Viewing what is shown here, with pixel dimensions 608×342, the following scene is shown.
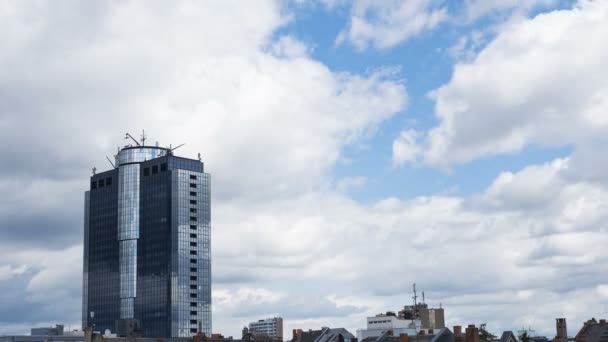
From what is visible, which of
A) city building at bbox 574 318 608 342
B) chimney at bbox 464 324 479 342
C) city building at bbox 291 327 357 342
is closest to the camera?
chimney at bbox 464 324 479 342

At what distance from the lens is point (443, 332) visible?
156625 mm

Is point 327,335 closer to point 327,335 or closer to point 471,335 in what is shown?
point 327,335

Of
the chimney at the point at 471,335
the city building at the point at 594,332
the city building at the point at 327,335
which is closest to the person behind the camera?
the chimney at the point at 471,335

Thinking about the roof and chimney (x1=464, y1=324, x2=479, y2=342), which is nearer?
chimney (x1=464, y1=324, x2=479, y2=342)

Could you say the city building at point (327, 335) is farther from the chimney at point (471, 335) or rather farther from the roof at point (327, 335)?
the chimney at point (471, 335)

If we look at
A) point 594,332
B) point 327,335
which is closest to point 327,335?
point 327,335

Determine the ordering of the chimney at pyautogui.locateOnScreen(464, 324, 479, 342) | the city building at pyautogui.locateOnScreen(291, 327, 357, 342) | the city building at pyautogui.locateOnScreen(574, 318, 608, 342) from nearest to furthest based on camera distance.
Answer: the chimney at pyautogui.locateOnScreen(464, 324, 479, 342) → the city building at pyautogui.locateOnScreen(574, 318, 608, 342) → the city building at pyautogui.locateOnScreen(291, 327, 357, 342)

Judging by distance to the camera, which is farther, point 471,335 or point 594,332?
point 594,332

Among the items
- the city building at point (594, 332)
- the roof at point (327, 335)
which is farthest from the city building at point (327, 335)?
the city building at point (594, 332)

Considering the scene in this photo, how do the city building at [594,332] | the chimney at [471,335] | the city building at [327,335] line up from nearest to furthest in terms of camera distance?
the chimney at [471,335] → the city building at [594,332] → the city building at [327,335]

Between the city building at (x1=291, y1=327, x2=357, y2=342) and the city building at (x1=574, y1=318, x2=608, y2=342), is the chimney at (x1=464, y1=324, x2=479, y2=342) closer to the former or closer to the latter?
the city building at (x1=574, y1=318, x2=608, y2=342)

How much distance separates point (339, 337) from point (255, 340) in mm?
20599

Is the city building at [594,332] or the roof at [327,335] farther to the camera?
the roof at [327,335]

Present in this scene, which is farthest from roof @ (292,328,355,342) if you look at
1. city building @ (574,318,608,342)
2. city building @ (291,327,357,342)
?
city building @ (574,318,608,342)
